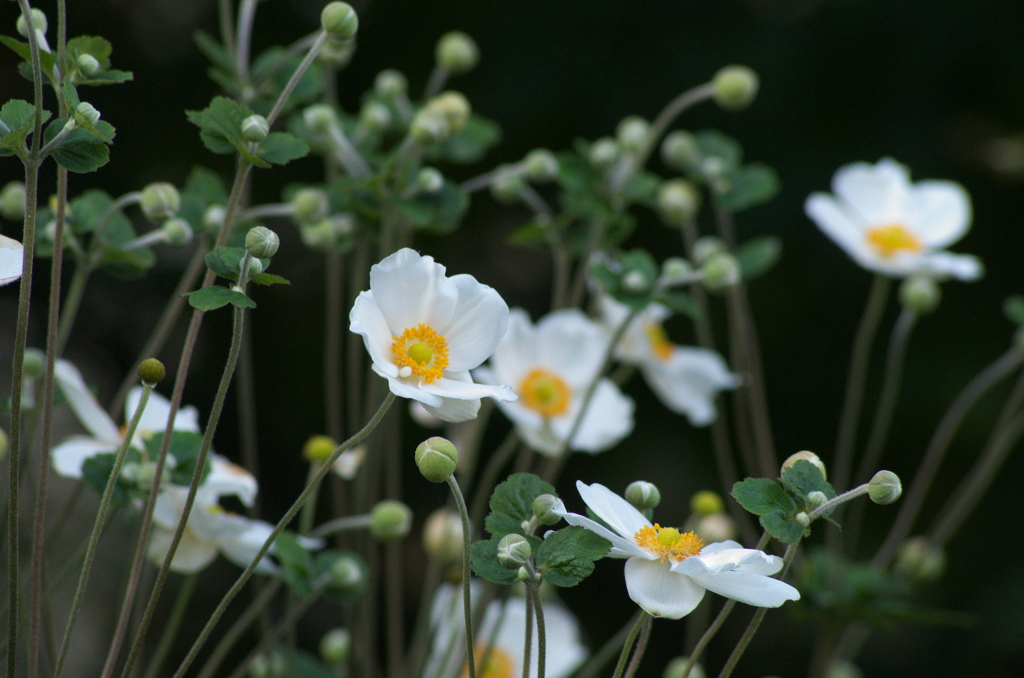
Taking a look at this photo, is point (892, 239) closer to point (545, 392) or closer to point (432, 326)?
point (545, 392)

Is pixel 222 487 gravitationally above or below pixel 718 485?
above

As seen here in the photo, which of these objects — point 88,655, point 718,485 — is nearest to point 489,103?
point 718,485

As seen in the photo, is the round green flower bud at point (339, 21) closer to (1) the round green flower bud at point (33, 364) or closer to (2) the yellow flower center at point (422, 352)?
(2) the yellow flower center at point (422, 352)

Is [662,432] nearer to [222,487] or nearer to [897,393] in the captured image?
[897,393]

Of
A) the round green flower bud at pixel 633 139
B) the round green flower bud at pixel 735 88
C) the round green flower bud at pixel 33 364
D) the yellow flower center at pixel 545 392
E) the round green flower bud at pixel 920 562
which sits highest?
the round green flower bud at pixel 735 88

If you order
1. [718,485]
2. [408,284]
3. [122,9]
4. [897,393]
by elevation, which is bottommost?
[718,485]

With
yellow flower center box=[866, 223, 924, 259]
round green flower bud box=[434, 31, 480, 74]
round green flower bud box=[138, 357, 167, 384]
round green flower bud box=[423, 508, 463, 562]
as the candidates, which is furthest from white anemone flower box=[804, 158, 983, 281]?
round green flower bud box=[138, 357, 167, 384]

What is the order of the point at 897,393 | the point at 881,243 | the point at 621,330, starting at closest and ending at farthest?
1. the point at 621,330
2. the point at 881,243
3. the point at 897,393

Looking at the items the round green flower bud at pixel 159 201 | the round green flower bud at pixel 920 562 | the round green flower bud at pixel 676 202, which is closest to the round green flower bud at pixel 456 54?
the round green flower bud at pixel 676 202
